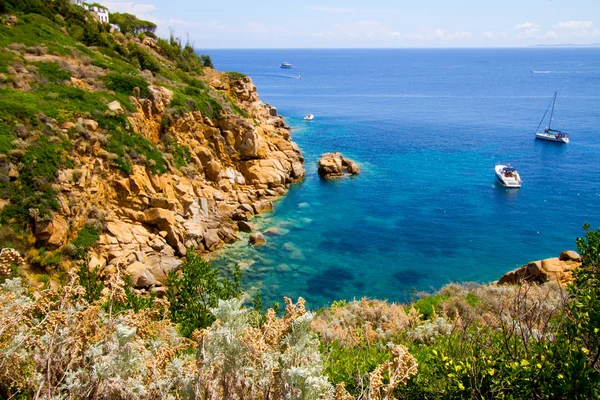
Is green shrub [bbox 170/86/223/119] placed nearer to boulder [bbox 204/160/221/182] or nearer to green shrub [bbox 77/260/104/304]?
boulder [bbox 204/160/221/182]

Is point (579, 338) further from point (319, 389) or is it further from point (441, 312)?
point (441, 312)

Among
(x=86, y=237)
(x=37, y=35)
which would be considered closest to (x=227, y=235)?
(x=86, y=237)

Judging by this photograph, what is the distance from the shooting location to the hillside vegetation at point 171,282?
6.01 m

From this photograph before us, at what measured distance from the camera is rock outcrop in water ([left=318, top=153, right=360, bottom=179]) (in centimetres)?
4378

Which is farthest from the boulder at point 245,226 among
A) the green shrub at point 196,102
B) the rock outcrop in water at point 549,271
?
the rock outcrop in water at point 549,271

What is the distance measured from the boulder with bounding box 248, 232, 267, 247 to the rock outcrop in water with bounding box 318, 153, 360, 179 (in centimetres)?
1609

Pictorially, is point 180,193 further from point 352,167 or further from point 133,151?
point 352,167

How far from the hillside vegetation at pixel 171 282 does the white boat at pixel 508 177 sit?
1998cm

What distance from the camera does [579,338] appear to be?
6305 mm

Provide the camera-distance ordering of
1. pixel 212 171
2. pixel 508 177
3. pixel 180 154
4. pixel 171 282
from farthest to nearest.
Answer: pixel 508 177, pixel 212 171, pixel 180 154, pixel 171 282

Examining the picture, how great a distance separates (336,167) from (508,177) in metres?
16.6

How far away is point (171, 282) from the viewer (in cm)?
1505

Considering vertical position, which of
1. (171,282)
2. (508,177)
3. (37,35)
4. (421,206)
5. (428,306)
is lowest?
(421,206)

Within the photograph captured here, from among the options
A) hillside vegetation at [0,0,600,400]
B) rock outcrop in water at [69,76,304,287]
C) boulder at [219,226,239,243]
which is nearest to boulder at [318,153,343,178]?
rock outcrop in water at [69,76,304,287]
